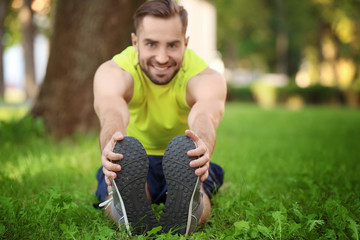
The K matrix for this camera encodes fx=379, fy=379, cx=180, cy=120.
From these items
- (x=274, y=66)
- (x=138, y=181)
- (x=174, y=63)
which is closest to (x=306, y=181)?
(x=174, y=63)

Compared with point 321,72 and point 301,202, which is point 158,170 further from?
point 321,72

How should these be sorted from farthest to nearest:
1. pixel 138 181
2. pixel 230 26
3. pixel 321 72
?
pixel 230 26 < pixel 321 72 < pixel 138 181

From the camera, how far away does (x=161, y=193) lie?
2719 millimetres

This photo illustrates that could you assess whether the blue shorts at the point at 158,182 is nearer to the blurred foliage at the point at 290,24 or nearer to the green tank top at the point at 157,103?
the green tank top at the point at 157,103

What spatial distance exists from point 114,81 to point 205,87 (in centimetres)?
63

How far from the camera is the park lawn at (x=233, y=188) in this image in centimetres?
213

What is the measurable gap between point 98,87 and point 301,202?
1.72 m

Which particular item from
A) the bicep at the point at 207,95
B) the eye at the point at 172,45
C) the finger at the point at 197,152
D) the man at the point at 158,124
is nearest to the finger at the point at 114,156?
the man at the point at 158,124

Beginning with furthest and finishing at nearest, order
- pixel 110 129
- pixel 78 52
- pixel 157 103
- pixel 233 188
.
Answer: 1. pixel 78 52
2. pixel 233 188
3. pixel 157 103
4. pixel 110 129

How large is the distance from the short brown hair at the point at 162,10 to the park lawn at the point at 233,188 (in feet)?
4.24

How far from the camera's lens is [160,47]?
102 inches

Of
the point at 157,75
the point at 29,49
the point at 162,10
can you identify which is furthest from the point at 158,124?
the point at 29,49

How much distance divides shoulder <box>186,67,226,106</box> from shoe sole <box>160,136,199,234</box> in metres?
0.67

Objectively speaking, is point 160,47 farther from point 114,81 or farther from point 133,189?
point 133,189
